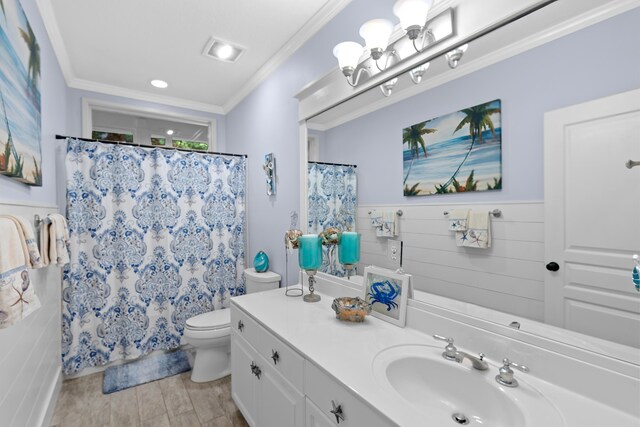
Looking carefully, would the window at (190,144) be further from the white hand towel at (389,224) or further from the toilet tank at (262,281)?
the white hand towel at (389,224)

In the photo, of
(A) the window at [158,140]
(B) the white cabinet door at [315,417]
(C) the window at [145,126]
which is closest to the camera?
(B) the white cabinet door at [315,417]

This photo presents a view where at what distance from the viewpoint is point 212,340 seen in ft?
7.11

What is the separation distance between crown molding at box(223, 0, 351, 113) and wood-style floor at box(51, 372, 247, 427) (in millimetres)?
2402

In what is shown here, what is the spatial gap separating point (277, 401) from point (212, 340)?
3.41 feet

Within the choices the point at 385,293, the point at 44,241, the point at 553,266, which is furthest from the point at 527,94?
the point at 44,241

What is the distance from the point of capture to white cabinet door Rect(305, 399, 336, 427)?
1.00m

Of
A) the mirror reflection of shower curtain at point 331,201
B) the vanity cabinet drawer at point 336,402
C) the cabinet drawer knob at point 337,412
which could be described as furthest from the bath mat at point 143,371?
the cabinet drawer knob at point 337,412

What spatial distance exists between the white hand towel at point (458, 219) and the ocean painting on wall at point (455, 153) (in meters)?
0.08

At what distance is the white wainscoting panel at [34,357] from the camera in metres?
1.12

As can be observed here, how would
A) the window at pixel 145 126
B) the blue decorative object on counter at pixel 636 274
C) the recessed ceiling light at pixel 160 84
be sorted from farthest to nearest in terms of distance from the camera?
the window at pixel 145 126 < the recessed ceiling light at pixel 160 84 < the blue decorative object on counter at pixel 636 274

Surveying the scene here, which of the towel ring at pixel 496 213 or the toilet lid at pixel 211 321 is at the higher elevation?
the towel ring at pixel 496 213

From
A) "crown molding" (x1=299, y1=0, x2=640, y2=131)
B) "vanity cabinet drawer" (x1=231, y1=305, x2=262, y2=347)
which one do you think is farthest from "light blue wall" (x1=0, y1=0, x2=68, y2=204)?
"crown molding" (x1=299, y1=0, x2=640, y2=131)

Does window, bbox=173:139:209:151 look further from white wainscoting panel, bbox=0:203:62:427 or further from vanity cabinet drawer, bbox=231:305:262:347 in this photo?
vanity cabinet drawer, bbox=231:305:262:347

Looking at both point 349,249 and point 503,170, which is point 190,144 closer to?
point 349,249
